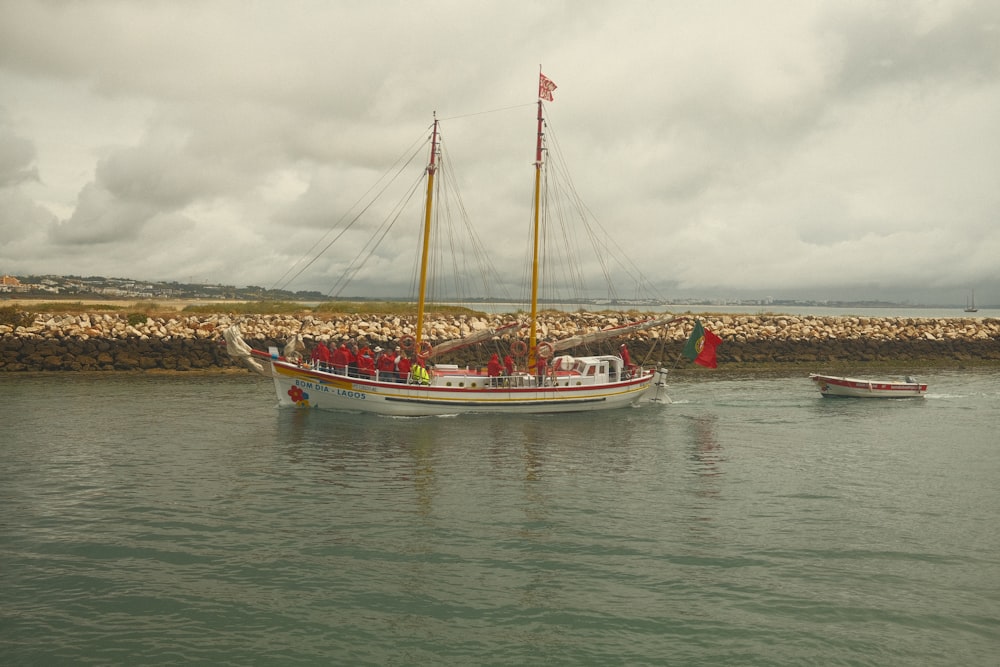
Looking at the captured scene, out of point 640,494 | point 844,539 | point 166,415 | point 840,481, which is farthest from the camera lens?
point 166,415

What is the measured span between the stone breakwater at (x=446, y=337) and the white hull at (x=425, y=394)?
379 inches

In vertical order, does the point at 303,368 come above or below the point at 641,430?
above

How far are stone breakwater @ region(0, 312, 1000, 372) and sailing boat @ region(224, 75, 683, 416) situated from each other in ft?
20.5

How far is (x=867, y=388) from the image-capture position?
45.0m

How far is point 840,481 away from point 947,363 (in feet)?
174

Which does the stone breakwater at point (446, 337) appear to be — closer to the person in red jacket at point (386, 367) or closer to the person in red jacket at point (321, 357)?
the person in red jacket at point (386, 367)

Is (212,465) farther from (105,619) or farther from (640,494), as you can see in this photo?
(640,494)

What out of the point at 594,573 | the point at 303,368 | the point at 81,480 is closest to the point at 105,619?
the point at 594,573

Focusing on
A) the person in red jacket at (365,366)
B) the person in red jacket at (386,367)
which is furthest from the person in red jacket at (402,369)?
the person in red jacket at (365,366)

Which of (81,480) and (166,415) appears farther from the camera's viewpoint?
(166,415)

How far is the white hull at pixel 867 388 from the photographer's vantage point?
147 ft

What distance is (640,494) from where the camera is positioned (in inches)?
869

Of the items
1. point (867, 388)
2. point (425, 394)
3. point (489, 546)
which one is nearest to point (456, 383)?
point (425, 394)

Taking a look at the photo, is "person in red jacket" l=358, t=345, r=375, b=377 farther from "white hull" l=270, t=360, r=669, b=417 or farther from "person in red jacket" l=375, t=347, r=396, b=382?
"white hull" l=270, t=360, r=669, b=417
